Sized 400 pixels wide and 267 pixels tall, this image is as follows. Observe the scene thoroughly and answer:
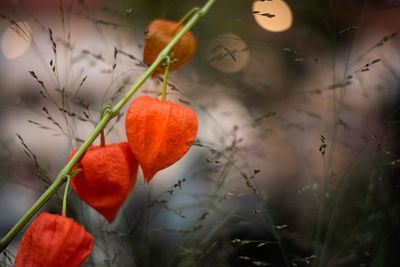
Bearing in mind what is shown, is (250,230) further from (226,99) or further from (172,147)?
(172,147)

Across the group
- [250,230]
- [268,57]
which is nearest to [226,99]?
[250,230]

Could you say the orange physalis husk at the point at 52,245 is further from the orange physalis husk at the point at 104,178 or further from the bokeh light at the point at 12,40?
the bokeh light at the point at 12,40

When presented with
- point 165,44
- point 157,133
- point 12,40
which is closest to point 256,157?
point 165,44

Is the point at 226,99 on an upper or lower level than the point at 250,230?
upper

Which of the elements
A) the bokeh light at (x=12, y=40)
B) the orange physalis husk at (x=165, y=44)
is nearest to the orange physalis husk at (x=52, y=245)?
the orange physalis husk at (x=165, y=44)

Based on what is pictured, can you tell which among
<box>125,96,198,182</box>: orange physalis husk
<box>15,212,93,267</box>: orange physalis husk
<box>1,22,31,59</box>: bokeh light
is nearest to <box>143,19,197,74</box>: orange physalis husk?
<box>125,96,198,182</box>: orange physalis husk
